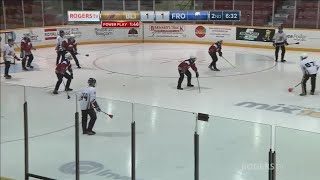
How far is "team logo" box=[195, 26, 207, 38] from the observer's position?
2655 cm

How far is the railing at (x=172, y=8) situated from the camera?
25.2 metres

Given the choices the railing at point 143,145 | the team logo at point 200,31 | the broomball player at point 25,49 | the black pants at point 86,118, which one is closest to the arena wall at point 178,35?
the team logo at point 200,31

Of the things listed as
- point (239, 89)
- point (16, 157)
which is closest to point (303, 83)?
point (239, 89)

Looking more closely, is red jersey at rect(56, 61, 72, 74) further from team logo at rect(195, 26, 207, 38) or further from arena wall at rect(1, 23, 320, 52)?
team logo at rect(195, 26, 207, 38)

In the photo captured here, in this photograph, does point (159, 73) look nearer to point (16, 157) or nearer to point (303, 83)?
point (303, 83)

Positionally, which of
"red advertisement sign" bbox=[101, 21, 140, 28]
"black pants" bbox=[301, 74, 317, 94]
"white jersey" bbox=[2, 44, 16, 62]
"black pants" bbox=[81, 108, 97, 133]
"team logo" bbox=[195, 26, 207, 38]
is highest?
"red advertisement sign" bbox=[101, 21, 140, 28]

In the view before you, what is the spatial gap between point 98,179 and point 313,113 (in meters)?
6.56

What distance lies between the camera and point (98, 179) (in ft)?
23.6

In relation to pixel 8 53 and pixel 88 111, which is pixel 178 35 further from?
pixel 88 111

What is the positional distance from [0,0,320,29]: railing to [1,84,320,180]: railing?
18.1 m

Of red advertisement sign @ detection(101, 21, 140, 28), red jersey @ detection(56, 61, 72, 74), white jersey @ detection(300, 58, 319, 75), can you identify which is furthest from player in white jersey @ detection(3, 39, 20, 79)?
red advertisement sign @ detection(101, 21, 140, 28)

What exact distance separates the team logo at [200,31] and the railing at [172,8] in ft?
5.25

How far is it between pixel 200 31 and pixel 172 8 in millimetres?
3245
